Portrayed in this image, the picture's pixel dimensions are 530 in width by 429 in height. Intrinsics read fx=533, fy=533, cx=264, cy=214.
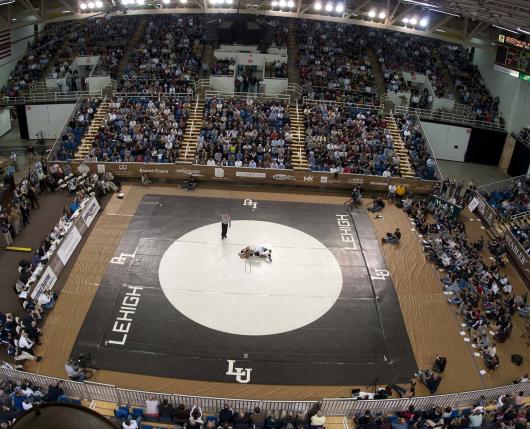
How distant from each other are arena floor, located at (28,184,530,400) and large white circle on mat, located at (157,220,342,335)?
433 millimetres

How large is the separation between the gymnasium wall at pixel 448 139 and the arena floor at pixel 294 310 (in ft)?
29.6

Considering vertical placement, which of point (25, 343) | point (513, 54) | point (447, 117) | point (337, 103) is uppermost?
point (447, 117)

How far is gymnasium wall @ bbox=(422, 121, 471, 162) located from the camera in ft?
114

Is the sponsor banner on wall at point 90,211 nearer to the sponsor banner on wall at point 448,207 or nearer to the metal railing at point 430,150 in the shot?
the sponsor banner on wall at point 448,207

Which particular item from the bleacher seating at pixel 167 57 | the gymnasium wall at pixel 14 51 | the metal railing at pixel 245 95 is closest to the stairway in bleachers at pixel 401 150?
the metal railing at pixel 245 95

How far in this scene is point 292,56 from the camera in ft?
126

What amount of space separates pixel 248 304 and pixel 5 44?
86.7ft

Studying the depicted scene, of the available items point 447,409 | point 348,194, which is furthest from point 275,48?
point 447,409

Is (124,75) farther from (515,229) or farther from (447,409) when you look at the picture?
(447,409)

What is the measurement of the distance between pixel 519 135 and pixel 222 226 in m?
20.7

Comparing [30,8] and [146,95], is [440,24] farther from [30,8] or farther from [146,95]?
[30,8]

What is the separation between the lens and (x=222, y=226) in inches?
891

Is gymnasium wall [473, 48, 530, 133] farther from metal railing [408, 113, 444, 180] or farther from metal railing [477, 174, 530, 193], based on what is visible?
metal railing [408, 113, 444, 180]

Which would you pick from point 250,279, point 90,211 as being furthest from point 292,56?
point 250,279
